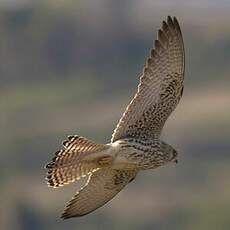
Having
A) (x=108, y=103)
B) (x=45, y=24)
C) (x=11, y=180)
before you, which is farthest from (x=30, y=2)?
(x=11, y=180)

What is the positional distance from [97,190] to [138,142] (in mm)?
898

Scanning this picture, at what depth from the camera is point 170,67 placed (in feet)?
52.4

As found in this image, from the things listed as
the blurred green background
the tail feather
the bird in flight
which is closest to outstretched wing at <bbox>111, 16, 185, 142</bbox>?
the bird in flight

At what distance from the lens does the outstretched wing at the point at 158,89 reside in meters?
15.8

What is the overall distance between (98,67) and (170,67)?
500 feet

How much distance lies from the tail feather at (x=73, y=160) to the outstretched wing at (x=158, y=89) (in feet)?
1.70

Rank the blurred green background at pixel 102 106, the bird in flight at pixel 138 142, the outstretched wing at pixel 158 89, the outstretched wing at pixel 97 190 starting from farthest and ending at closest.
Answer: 1. the blurred green background at pixel 102 106
2. the outstretched wing at pixel 97 190
3. the outstretched wing at pixel 158 89
4. the bird in flight at pixel 138 142

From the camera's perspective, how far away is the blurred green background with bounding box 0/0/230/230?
12150cm

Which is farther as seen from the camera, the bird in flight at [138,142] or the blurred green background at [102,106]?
the blurred green background at [102,106]

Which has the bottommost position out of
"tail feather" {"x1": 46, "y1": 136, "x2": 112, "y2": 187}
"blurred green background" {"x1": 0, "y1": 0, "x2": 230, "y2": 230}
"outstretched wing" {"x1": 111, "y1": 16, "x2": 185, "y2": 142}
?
"blurred green background" {"x1": 0, "y1": 0, "x2": 230, "y2": 230}

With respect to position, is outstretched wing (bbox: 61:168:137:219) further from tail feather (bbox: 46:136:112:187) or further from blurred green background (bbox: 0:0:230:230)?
blurred green background (bbox: 0:0:230:230)

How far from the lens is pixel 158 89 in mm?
15906

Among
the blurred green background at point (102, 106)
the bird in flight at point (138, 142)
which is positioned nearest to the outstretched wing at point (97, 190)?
the bird in flight at point (138, 142)

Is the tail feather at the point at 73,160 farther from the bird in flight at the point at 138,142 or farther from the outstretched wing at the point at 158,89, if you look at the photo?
the outstretched wing at the point at 158,89
